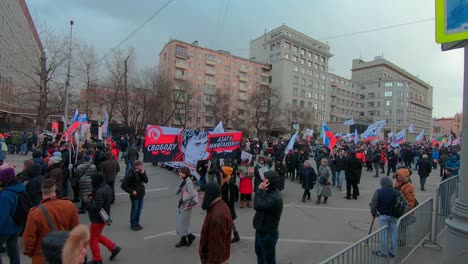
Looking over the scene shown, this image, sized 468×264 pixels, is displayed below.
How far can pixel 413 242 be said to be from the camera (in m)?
5.35

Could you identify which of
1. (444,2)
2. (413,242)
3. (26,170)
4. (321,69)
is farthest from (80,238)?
(321,69)

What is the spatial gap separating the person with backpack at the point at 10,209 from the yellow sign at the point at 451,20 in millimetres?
6036

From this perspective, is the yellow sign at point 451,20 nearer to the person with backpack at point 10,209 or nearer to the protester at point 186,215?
the protester at point 186,215

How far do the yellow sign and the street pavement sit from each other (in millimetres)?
4200

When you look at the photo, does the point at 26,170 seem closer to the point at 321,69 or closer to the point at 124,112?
the point at 124,112

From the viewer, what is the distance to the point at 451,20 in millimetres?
3113

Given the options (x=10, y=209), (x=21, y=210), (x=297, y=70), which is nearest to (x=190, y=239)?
(x=21, y=210)

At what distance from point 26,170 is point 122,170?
32.0 ft

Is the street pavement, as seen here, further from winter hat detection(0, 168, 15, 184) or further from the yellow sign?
the yellow sign

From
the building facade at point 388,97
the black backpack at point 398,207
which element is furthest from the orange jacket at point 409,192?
the building facade at point 388,97

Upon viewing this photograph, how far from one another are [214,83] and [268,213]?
68.0m

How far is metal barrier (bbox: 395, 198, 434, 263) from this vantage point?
4741 millimetres

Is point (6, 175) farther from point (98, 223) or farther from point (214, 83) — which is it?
point (214, 83)

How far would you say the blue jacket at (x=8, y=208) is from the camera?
409 cm
